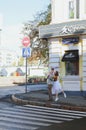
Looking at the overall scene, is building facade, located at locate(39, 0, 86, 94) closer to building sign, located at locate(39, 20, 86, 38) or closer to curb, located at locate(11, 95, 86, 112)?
building sign, located at locate(39, 20, 86, 38)

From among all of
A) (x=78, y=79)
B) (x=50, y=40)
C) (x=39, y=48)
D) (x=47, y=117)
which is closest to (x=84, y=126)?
(x=47, y=117)

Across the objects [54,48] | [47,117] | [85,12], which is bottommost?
[47,117]

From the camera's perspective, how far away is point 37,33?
1449 inches

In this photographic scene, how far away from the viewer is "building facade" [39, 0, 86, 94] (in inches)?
885

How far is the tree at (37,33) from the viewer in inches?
1449

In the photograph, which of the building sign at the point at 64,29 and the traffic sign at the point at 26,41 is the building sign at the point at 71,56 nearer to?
the building sign at the point at 64,29

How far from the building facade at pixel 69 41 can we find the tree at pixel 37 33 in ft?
40.0

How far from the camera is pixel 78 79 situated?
22.7 metres

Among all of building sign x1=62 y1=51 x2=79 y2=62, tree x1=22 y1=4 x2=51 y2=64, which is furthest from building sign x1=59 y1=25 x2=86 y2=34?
tree x1=22 y1=4 x2=51 y2=64

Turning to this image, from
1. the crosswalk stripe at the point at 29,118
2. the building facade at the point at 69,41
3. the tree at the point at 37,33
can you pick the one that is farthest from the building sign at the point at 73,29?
the tree at the point at 37,33

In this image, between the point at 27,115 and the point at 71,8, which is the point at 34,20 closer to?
the point at 71,8

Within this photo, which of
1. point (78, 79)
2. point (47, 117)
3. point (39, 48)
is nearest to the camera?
point (47, 117)

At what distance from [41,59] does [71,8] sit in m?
16.0

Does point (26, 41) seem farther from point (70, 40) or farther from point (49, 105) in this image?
point (49, 105)
